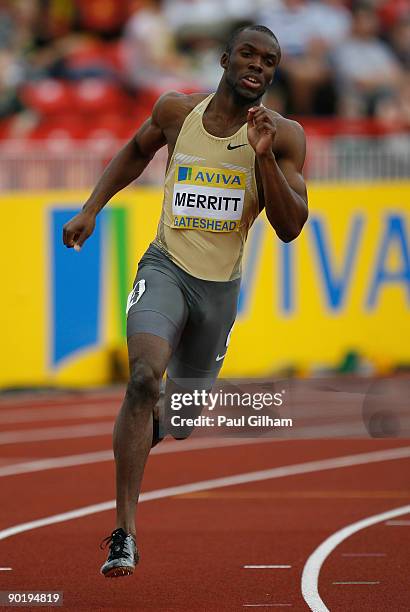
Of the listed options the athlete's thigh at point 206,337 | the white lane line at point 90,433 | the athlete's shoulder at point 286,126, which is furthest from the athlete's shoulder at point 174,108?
the white lane line at point 90,433

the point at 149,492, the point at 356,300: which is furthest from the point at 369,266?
the point at 149,492

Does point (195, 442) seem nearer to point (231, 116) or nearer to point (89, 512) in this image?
point (89, 512)

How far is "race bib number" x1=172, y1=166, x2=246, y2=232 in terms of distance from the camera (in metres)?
6.13

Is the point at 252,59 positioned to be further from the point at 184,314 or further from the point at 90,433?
the point at 90,433

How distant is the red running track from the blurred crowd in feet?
21.5

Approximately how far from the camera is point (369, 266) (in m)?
16.1

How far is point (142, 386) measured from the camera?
19.1 feet

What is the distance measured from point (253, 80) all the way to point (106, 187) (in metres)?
0.92

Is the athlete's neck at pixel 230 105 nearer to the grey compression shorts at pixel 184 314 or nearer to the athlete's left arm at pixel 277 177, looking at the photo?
the athlete's left arm at pixel 277 177

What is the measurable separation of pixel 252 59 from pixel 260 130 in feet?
1.41

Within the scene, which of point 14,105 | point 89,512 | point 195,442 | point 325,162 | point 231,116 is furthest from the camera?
point 14,105

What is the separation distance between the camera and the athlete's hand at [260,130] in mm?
5633

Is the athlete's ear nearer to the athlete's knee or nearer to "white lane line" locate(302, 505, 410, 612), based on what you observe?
the athlete's knee

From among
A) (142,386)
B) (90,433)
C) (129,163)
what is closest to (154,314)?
(142,386)
